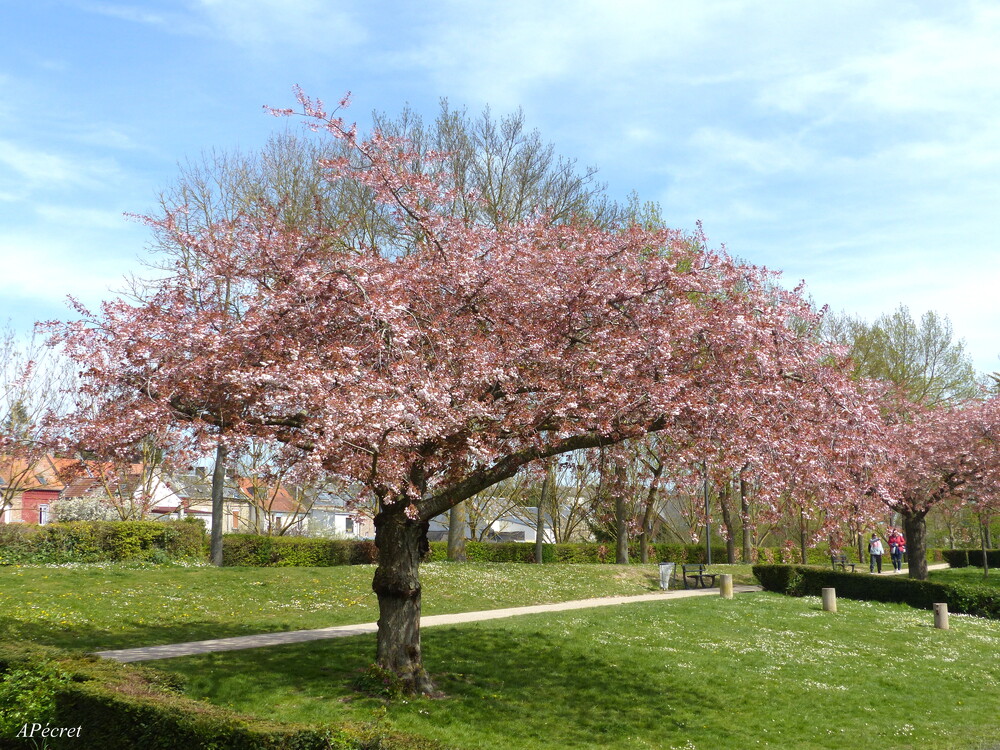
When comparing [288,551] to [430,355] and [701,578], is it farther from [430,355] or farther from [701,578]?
[430,355]

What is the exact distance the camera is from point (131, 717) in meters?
7.57

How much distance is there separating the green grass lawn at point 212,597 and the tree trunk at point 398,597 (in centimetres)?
469

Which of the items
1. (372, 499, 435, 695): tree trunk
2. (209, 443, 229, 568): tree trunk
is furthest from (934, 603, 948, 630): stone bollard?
(209, 443, 229, 568): tree trunk

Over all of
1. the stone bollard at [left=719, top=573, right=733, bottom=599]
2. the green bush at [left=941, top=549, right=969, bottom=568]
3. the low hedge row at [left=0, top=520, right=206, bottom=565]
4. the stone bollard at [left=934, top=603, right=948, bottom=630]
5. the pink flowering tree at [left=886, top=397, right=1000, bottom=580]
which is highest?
the pink flowering tree at [left=886, top=397, right=1000, bottom=580]

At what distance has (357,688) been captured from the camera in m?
11.4

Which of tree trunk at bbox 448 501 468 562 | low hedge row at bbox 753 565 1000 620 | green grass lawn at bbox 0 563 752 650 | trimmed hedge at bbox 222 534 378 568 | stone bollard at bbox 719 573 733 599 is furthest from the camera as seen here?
tree trunk at bbox 448 501 468 562

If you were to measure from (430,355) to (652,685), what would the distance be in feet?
21.8

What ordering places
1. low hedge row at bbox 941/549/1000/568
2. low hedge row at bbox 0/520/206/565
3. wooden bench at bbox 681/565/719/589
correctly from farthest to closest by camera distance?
low hedge row at bbox 941/549/1000/568 < wooden bench at bbox 681/565/719/589 < low hedge row at bbox 0/520/206/565

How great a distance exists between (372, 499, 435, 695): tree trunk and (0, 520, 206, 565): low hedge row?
43.7 feet

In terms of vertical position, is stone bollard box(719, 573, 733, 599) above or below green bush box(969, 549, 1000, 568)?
above

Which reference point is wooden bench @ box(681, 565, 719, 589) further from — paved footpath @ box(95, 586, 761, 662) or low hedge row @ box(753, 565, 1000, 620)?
paved footpath @ box(95, 586, 761, 662)

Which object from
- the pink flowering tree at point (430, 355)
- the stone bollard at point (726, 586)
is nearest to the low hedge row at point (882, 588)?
the stone bollard at point (726, 586)

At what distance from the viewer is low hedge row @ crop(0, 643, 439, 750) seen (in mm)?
6871

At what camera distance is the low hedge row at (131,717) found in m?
6.87
